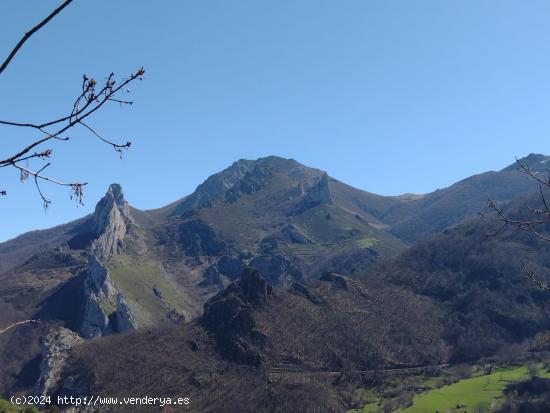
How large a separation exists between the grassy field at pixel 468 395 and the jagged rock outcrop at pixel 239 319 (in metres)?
33.6

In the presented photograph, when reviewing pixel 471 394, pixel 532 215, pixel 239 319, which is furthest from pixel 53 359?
pixel 532 215

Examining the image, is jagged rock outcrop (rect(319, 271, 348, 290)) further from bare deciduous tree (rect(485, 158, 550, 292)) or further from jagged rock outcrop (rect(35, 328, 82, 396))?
bare deciduous tree (rect(485, 158, 550, 292))

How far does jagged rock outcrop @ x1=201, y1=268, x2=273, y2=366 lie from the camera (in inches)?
5064

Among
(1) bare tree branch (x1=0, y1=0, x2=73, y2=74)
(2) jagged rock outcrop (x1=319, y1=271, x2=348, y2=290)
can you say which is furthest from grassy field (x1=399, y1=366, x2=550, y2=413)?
(1) bare tree branch (x1=0, y1=0, x2=73, y2=74)

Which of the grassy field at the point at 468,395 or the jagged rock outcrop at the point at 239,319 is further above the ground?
the jagged rock outcrop at the point at 239,319

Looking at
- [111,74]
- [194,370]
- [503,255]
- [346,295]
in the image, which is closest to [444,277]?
[503,255]

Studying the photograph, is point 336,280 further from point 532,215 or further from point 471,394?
point 532,215

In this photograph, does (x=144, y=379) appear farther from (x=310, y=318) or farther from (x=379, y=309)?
(x=379, y=309)

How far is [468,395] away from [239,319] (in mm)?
58796

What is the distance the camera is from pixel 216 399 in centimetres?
10488

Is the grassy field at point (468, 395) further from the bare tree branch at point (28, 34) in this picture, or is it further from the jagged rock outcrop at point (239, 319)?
the bare tree branch at point (28, 34)

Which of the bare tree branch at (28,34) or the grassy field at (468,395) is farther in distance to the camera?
the grassy field at (468,395)

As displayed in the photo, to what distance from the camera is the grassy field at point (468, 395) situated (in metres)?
95.8

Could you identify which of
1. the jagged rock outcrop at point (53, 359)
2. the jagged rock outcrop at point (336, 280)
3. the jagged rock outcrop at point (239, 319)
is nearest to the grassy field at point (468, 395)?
the jagged rock outcrop at point (239, 319)
